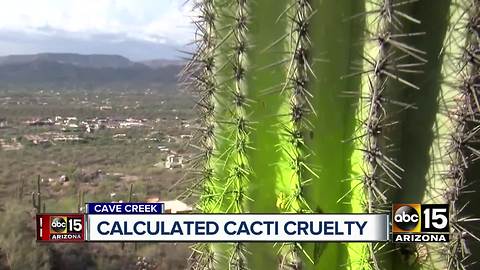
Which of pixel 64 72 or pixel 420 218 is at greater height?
pixel 64 72

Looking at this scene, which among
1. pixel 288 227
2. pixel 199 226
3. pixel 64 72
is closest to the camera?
pixel 288 227

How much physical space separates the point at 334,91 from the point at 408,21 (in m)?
0.31

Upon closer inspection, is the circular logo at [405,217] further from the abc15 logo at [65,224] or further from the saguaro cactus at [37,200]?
the saguaro cactus at [37,200]

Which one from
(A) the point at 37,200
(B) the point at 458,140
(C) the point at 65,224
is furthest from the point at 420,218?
(A) the point at 37,200

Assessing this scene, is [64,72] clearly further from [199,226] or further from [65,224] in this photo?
A: [199,226]

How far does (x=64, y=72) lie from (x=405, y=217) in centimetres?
1100

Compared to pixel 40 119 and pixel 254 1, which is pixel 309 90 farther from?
pixel 40 119

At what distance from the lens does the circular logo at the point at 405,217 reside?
74.8 inches

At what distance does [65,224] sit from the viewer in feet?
9.27

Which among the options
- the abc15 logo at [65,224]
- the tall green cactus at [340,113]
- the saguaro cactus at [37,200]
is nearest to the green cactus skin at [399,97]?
the tall green cactus at [340,113]

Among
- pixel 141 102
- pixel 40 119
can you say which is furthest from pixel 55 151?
pixel 40 119

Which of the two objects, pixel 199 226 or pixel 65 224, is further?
pixel 65 224

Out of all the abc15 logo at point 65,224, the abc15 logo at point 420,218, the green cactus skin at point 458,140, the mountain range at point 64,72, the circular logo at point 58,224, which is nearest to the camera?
the green cactus skin at point 458,140

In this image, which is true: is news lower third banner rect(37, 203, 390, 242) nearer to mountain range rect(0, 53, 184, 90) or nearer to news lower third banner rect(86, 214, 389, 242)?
news lower third banner rect(86, 214, 389, 242)
